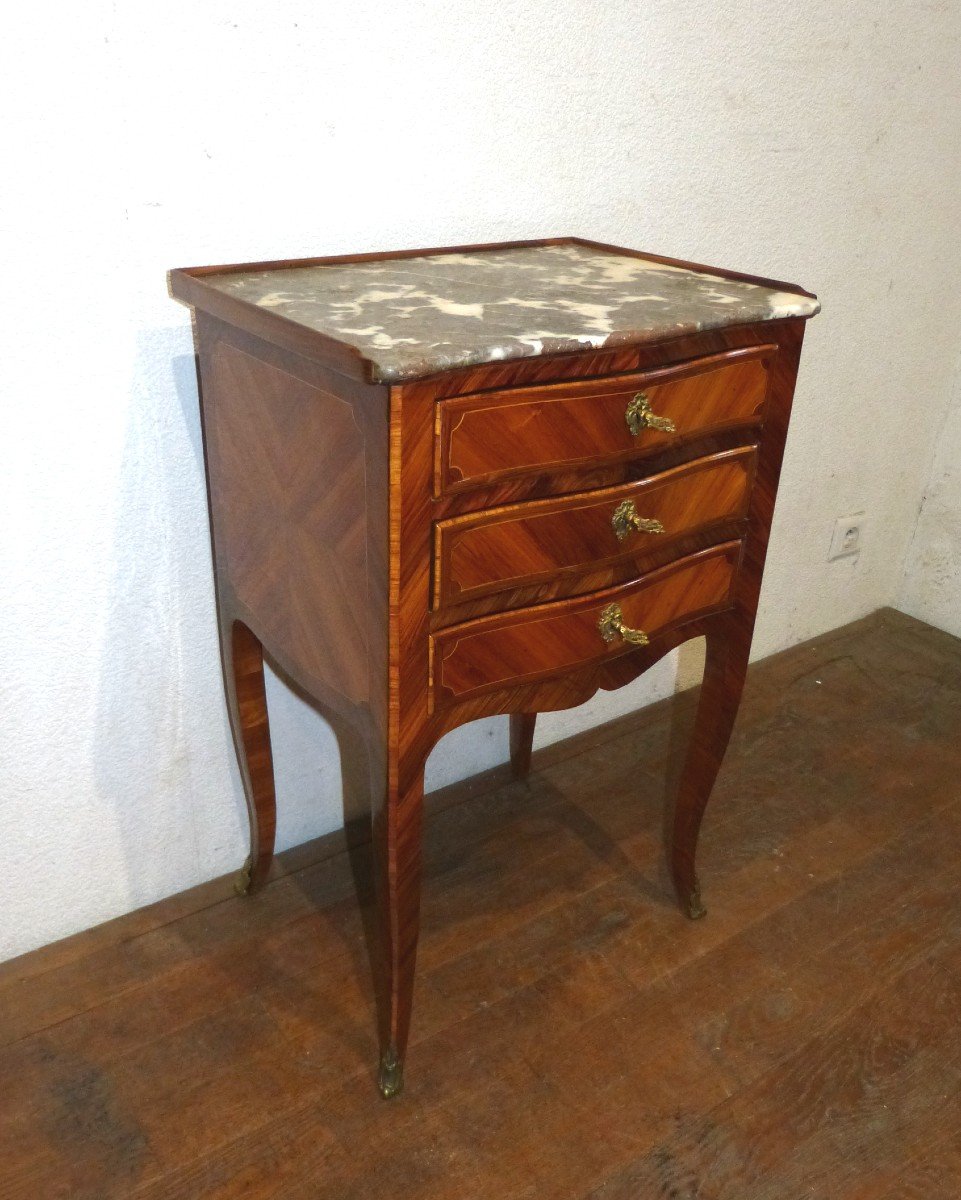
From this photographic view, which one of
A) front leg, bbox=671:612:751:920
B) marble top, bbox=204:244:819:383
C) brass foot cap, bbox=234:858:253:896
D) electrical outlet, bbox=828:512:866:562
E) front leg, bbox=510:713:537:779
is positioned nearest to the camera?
marble top, bbox=204:244:819:383

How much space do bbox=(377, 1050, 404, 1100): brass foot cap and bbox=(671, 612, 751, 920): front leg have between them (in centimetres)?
47

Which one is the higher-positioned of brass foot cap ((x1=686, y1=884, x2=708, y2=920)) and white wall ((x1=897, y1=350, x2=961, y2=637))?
white wall ((x1=897, y1=350, x2=961, y2=637))

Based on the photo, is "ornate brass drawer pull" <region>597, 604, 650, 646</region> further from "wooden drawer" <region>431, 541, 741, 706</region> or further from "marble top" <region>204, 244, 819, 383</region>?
"marble top" <region>204, 244, 819, 383</region>

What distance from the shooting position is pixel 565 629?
1.08 m

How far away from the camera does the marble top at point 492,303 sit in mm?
903

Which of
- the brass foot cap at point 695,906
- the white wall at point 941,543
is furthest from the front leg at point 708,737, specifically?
the white wall at point 941,543

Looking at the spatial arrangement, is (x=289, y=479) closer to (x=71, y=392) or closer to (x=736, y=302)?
(x=71, y=392)

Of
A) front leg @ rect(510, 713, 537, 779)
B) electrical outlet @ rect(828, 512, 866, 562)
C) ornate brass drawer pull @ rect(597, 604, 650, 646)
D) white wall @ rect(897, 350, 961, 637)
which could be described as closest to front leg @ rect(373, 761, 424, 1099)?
ornate brass drawer pull @ rect(597, 604, 650, 646)

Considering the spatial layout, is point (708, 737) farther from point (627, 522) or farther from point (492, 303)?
point (492, 303)

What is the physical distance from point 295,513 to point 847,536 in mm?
1443

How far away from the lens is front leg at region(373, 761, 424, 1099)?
3.42ft

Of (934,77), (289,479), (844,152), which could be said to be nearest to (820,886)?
(289,479)

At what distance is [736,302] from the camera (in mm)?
1095

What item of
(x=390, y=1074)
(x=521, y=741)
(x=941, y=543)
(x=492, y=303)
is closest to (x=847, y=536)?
(x=941, y=543)
